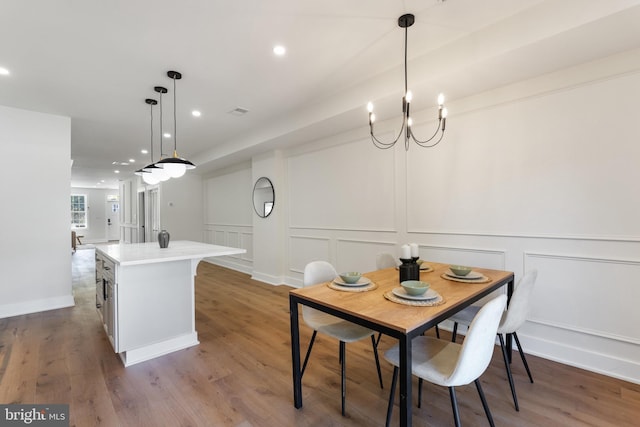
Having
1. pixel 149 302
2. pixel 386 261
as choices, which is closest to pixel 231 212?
pixel 149 302

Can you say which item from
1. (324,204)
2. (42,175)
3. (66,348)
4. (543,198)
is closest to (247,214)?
(324,204)

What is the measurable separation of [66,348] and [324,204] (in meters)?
3.33

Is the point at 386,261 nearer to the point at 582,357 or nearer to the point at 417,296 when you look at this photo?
the point at 417,296

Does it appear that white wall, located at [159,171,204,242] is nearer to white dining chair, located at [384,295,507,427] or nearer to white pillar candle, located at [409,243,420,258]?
white pillar candle, located at [409,243,420,258]

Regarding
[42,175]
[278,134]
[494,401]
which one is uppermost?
[278,134]

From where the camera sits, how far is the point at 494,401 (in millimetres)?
1948

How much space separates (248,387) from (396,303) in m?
1.33

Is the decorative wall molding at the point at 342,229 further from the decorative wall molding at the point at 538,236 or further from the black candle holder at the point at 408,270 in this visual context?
the black candle holder at the point at 408,270

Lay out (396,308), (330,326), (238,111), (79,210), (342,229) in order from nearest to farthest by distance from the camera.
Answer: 1. (396,308)
2. (330,326)
3. (238,111)
4. (342,229)
5. (79,210)

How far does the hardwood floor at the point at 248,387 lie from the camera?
1.81m

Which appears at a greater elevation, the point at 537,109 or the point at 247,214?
the point at 537,109

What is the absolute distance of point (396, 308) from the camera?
155cm

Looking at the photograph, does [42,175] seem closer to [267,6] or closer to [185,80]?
[185,80]

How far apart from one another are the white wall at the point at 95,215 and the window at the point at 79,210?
0.46 ft
